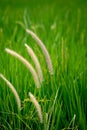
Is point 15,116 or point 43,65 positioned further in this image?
point 43,65

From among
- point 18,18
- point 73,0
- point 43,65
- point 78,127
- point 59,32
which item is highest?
point 73,0

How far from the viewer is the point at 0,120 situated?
113 cm

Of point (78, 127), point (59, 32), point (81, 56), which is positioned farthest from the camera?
point (59, 32)

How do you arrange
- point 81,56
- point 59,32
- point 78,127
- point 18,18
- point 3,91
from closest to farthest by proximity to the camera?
point 78,127 < point 3,91 < point 81,56 < point 59,32 < point 18,18

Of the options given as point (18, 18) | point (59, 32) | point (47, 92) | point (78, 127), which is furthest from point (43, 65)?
point (18, 18)

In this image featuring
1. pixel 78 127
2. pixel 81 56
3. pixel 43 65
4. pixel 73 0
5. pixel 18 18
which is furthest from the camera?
pixel 73 0

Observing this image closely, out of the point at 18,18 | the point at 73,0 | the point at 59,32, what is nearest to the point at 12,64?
the point at 59,32

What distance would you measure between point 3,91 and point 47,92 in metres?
0.14

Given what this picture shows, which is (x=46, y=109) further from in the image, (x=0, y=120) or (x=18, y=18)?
(x=18, y=18)

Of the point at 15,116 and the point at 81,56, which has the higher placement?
the point at 81,56

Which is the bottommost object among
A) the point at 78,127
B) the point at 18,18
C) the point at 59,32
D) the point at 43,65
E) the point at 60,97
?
the point at 78,127

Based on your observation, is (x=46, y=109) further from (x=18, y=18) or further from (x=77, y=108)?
(x=18, y=18)

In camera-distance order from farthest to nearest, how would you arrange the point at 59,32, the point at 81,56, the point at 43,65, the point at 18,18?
1. the point at 18,18
2. the point at 59,32
3. the point at 81,56
4. the point at 43,65

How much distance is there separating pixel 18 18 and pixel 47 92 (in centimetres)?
177
